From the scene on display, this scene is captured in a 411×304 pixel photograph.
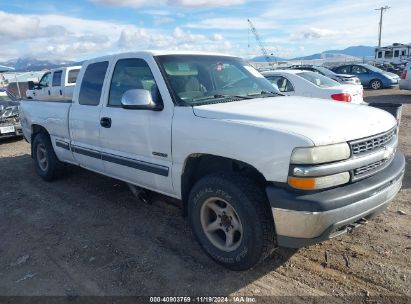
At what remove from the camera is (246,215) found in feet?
10.0

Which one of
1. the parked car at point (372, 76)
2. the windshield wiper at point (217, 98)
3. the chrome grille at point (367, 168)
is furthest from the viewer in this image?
the parked car at point (372, 76)

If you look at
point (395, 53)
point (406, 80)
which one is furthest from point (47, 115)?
point (395, 53)

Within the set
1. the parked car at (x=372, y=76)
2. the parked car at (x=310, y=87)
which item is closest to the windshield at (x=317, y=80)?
the parked car at (x=310, y=87)

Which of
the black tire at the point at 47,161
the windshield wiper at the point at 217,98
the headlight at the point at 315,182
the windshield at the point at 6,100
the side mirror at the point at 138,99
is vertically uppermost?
the side mirror at the point at 138,99

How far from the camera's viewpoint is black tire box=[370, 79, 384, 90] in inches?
869

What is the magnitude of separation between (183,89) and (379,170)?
6.50 feet

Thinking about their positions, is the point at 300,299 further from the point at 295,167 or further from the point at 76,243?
the point at 76,243

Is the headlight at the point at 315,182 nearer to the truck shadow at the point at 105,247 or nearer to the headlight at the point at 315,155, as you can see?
the headlight at the point at 315,155

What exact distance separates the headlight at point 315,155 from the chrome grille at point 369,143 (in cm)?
20

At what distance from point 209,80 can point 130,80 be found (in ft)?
3.01

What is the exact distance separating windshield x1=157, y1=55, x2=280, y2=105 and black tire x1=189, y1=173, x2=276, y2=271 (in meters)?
0.92

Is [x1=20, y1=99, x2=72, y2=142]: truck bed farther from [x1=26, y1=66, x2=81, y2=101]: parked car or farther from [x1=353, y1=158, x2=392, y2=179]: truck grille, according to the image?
[x1=26, y1=66, x2=81, y2=101]: parked car

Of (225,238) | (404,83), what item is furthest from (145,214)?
(404,83)

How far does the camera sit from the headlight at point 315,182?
2799 millimetres
